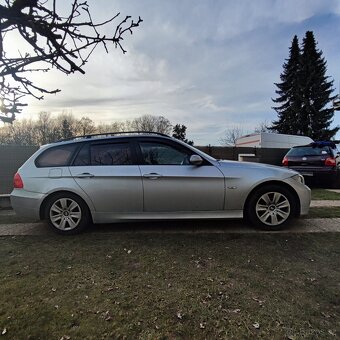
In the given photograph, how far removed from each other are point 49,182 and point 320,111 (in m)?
36.4

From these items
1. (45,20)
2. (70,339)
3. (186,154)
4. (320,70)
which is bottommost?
(70,339)

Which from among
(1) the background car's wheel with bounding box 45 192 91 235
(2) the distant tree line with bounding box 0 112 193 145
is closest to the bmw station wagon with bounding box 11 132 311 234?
(1) the background car's wheel with bounding box 45 192 91 235

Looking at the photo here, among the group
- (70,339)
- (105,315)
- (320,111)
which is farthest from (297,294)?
(320,111)

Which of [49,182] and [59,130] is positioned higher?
[59,130]

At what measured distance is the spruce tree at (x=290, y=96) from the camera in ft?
118

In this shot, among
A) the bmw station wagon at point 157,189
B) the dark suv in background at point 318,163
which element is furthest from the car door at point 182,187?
the dark suv in background at point 318,163

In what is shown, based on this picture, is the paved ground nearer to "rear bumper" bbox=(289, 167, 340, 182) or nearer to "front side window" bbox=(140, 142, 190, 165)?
"front side window" bbox=(140, 142, 190, 165)

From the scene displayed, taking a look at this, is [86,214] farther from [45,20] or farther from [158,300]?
[45,20]

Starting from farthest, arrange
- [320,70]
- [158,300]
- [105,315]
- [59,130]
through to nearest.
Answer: [59,130]
[320,70]
[158,300]
[105,315]

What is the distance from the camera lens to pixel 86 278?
3203 mm

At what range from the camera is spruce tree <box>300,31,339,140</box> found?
115 ft

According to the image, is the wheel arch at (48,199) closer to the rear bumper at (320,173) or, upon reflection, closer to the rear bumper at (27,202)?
the rear bumper at (27,202)

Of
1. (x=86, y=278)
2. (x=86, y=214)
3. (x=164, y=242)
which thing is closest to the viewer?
(x=86, y=278)

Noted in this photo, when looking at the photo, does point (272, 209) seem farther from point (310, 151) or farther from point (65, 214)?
point (310, 151)
